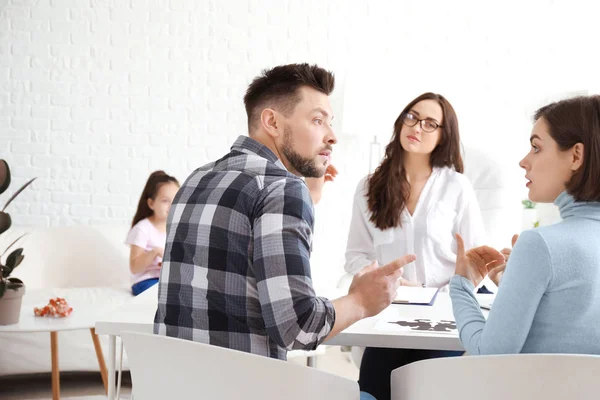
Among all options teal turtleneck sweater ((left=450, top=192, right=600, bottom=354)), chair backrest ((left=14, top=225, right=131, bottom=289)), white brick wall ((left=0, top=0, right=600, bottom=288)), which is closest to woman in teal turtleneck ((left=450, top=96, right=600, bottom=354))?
teal turtleneck sweater ((left=450, top=192, right=600, bottom=354))

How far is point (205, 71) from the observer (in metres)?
5.05

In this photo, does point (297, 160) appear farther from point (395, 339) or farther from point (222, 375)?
point (222, 375)

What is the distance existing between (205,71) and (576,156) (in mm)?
3811

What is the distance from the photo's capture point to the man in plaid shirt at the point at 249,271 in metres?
1.43

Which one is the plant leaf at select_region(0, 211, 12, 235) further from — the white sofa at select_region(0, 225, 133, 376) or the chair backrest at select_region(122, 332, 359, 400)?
the chair backrest at select_region(122, 332, 359, 400)

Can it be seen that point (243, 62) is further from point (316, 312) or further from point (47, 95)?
point (316, 312)

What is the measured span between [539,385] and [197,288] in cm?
68

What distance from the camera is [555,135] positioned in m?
1.57

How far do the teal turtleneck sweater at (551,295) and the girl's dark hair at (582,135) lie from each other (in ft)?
0.23

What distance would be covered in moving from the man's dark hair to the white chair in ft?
2.56

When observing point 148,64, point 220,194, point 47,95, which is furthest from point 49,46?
point 220,194

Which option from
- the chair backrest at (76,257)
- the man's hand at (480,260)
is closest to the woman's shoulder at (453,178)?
the man's hand at (480,260)

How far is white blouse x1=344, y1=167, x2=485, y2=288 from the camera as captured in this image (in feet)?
9.86

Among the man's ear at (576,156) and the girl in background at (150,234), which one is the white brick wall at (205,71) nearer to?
the girl in background at (150,234)
